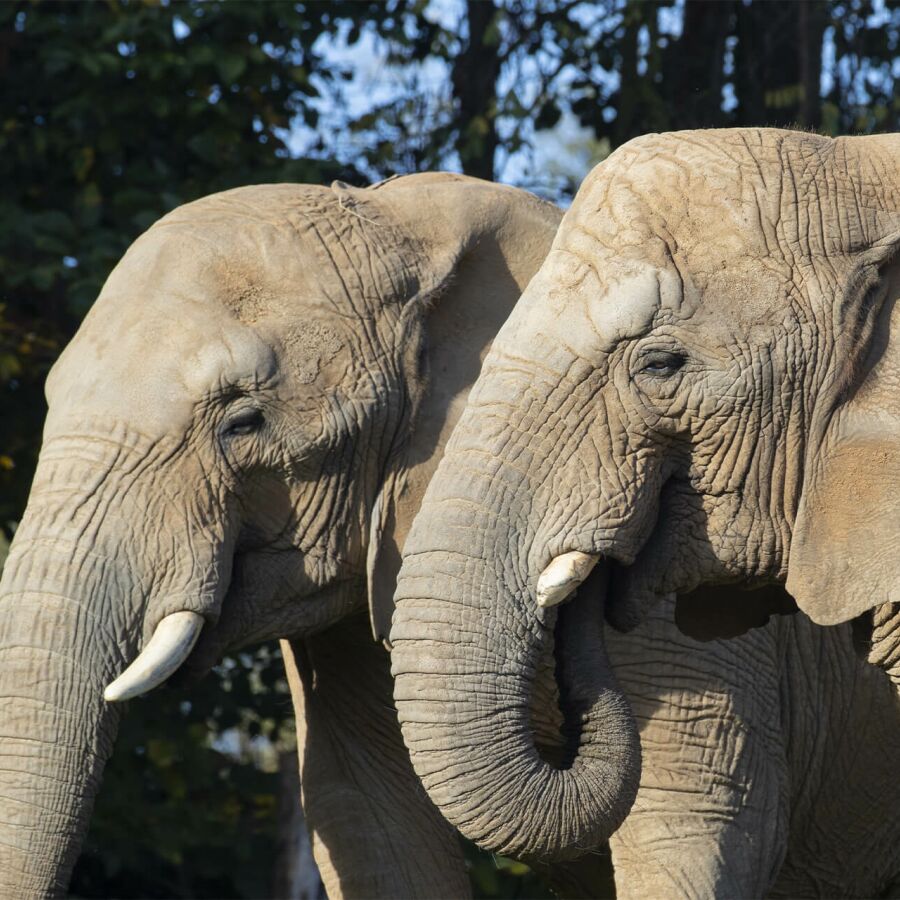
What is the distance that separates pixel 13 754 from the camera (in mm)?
4434

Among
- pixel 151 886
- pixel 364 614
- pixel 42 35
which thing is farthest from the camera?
pixel 151 886

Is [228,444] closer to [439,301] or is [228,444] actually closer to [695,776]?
[439,301]

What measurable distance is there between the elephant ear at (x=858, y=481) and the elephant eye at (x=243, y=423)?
1376 mm

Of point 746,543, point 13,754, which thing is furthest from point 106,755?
point 746,543

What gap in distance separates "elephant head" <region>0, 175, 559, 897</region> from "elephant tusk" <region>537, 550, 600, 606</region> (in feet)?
→ 3.44

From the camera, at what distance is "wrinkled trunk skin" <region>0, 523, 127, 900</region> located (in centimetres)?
439

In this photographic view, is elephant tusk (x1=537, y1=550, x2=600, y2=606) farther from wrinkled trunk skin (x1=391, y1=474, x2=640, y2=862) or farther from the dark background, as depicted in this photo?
the dark background

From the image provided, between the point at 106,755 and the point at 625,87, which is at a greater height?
the point at 625,87

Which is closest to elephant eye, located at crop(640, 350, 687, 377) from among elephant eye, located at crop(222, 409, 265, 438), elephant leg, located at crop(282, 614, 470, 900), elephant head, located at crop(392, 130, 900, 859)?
elephant head, located at crop(392, 130, 900, 859)

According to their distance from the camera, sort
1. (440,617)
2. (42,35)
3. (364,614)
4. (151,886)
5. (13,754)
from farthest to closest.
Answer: (151,886) < (42,35) < (364,614) < (13,754) < (440,617)

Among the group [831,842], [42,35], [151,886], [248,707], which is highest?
[42,35]

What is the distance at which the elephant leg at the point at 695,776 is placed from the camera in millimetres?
4684

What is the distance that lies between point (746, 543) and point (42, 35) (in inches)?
176

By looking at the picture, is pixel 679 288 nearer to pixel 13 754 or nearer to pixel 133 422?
pixel 133 422
